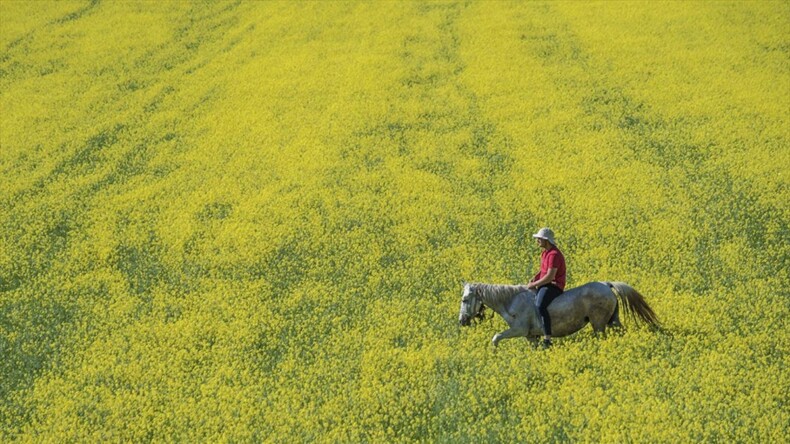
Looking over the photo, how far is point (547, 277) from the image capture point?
34.6ft

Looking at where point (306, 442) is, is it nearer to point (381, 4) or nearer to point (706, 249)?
point (706, 249)

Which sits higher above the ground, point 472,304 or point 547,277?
point 547,277

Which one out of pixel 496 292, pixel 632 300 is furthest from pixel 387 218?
pixel 632 300

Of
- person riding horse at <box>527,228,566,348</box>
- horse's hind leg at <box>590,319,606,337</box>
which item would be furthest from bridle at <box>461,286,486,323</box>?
horse's hind leg at <box>590,319,606,337</box>

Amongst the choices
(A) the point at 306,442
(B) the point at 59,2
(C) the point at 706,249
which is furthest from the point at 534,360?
(B) the point at 59,2

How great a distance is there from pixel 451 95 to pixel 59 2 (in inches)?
863

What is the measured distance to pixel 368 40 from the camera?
1147 inches

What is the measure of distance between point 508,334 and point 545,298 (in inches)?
33.9

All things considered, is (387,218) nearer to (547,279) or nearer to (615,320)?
(615,320)

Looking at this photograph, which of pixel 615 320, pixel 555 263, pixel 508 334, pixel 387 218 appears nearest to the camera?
pixel 555 263

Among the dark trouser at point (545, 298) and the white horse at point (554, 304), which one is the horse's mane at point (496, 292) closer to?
the white horse at point (554, 304)

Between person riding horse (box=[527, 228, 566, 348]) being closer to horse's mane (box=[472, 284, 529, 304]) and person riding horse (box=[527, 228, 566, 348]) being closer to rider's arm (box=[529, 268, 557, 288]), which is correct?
rider's arm (box=[529, 268, 557, 288])

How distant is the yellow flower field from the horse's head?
0.79 m

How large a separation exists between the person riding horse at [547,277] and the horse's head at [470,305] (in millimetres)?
780
